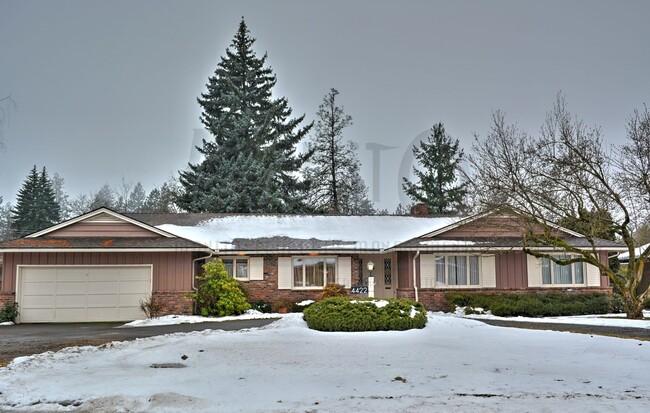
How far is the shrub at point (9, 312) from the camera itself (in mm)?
20125

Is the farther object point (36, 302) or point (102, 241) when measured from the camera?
point (102, 241)

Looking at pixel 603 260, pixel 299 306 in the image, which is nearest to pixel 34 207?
pixel 299 306

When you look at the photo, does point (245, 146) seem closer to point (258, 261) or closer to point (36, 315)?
point (258, 261)

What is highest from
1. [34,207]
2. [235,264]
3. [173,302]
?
[34,207]

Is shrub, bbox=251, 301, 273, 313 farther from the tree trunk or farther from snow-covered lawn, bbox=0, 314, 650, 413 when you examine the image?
the tree trunk

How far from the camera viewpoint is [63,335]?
608 inches

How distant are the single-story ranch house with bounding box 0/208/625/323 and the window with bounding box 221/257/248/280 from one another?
0.04 meters

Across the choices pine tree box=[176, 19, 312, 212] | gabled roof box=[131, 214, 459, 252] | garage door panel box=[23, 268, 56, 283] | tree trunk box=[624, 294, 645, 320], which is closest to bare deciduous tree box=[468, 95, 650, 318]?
tree trunk box=[624, 294, 645, 320]

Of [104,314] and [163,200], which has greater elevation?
[163,200]

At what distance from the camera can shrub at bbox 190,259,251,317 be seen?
68.7 feet

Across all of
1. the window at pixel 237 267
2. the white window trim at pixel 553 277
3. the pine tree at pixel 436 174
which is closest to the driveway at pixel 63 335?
the window at pixel 237 267

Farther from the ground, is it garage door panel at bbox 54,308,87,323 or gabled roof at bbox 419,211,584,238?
gabled roof at bbox 419,211,584,238

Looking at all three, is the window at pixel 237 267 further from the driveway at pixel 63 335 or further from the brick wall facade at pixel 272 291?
the driveway at pixel 63 335

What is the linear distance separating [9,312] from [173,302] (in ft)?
18.4
